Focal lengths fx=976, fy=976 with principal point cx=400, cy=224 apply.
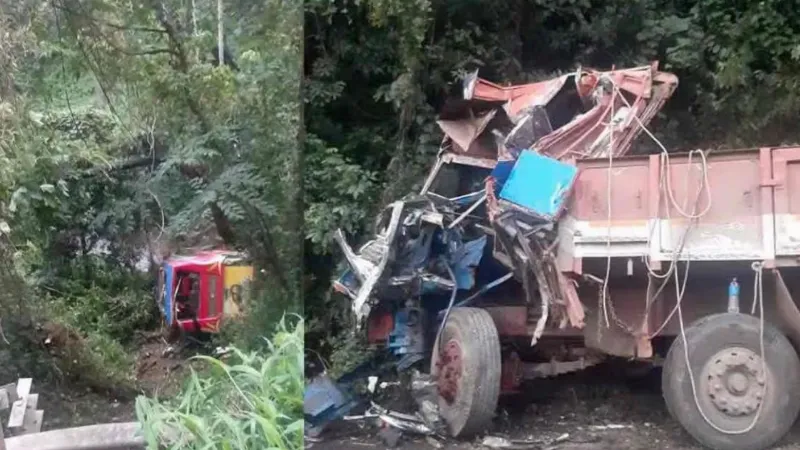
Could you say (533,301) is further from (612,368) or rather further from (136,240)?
(136,240)

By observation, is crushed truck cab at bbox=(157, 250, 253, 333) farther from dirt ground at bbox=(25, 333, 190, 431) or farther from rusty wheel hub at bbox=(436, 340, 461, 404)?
rusty wheel hub at bbox=(436, 340, 461, 404)

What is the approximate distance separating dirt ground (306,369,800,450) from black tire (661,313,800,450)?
0.13m

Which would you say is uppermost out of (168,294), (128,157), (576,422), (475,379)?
(128,157)

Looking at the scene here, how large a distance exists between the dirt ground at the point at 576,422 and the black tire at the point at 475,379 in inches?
2.8

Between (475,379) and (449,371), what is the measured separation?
12 centimetres

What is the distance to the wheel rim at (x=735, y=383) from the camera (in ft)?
11.3

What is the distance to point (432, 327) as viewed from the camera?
396 cm

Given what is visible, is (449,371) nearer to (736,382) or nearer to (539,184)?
(539,184)

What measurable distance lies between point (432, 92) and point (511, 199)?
80 centimetres

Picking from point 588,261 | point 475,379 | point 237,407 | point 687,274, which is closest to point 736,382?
point 687,274

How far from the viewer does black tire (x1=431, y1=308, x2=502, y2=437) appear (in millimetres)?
3771

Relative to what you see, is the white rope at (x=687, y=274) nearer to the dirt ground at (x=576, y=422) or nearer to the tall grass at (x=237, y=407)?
the dirt ground at (x=576, y=422)

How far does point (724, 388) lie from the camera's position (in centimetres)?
348

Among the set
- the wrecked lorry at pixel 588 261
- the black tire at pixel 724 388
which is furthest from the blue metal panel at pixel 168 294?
the black tire at pixel 724 388
